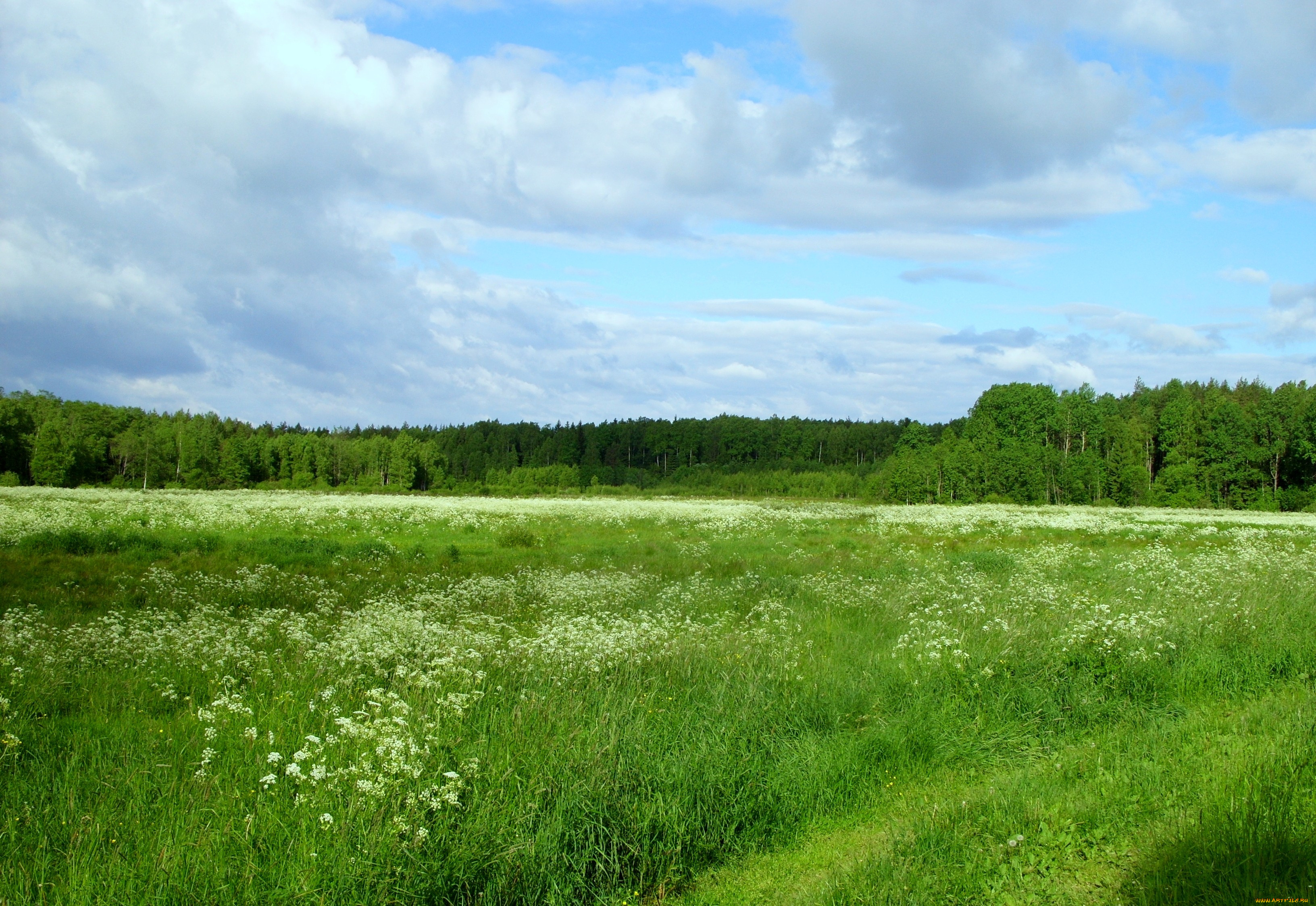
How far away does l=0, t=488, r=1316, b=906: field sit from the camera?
4.78 m

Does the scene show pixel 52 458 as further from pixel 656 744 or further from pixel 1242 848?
pixel 1242 848

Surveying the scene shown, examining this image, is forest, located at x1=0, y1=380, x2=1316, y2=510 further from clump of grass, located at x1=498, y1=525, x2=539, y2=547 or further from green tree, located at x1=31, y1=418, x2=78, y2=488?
clump of grass, located at x1=498, y1=525, x2=539, y2=547

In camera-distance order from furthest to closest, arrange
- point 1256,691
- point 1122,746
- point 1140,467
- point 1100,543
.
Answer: point 1140,467 < point 1100,543 < point 1256,691 < point 1122,746

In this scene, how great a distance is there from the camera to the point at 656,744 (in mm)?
6625

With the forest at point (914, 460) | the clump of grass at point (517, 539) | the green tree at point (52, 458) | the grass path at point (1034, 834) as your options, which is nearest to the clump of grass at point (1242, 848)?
the grass path at point (1034, 834)

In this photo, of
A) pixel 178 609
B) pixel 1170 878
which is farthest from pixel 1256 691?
pixel 178 609

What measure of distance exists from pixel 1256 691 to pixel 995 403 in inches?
3658

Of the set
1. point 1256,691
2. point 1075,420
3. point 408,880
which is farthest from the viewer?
point 1075,420

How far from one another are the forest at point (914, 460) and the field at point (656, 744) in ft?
236

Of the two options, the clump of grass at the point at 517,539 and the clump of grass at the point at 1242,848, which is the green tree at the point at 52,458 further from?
the clump of grass at the point at 1242,848

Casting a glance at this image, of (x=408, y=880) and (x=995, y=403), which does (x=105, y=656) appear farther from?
(x=995, y=403)

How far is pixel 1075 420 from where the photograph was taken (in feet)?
299

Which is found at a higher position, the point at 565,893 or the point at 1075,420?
the point at 1075,420

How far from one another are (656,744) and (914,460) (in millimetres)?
84307
